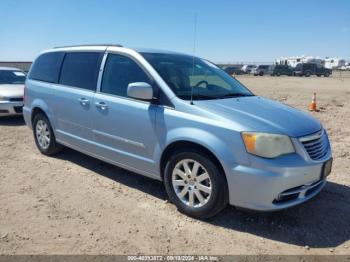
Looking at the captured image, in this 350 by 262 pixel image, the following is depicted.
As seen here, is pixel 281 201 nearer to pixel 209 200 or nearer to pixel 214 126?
pixel 209 200

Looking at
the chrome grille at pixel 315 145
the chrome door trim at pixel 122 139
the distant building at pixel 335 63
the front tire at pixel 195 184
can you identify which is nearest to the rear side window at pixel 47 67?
the chrome door trim at pixel 122 139

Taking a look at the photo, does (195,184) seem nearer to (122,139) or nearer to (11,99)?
(122,139)

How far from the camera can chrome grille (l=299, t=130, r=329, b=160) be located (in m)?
3.83

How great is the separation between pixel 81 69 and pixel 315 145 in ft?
11.1

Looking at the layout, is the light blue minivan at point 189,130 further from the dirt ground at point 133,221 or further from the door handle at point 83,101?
the dirt ground at point 133,221

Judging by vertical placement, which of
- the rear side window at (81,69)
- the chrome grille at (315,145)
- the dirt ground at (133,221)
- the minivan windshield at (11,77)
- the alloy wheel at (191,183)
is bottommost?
the dirt ground at (133,221)

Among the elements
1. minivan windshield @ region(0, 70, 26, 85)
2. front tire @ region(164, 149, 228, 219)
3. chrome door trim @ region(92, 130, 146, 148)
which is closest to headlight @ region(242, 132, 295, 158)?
front tire @ region(164, 149, 228, 219)

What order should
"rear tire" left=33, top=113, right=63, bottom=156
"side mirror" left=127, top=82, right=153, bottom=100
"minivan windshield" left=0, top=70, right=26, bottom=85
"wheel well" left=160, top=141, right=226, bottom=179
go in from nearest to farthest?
1. "wheel well" left=160, top=141, right=226, bottom=179
2. "side mirror" left=127, top=82, right=153, bottom=100
3. "rear tire" left=33, top=113, right=63, bottom=156
4. "minivan windshield" left=0, top=70, right=26, bottom=85

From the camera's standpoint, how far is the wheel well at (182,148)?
3.85m

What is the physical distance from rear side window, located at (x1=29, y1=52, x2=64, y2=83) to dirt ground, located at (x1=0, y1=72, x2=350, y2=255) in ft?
5.16

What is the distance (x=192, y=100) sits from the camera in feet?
13.7

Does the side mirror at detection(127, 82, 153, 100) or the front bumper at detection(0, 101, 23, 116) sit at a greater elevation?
the side mirror at detection(127, 82, 153, 100)

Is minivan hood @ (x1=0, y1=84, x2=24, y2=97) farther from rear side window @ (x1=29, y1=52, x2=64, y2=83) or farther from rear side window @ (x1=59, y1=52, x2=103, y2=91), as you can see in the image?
rear side window @ (x1=59, y1=52, x2=103, y2=91)

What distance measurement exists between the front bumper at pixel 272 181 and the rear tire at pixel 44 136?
360 centimetres
